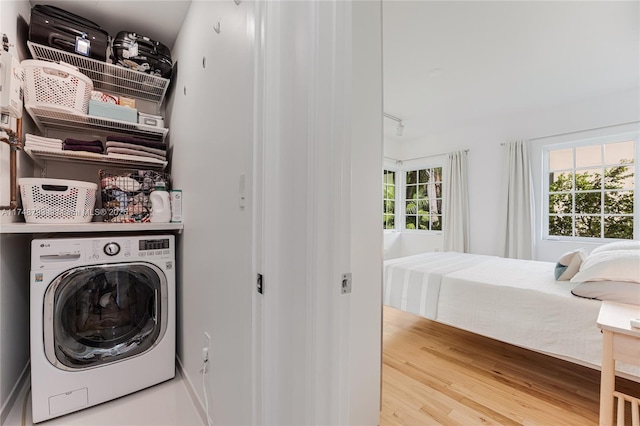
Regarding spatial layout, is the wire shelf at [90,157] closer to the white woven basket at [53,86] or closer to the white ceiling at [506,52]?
the white woven basket at [53,86]

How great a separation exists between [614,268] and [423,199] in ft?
11.4

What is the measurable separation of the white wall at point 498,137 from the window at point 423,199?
0.45 meters

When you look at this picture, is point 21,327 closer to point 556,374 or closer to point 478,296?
point 478,296

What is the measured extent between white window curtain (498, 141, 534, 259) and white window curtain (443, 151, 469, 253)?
0.49m

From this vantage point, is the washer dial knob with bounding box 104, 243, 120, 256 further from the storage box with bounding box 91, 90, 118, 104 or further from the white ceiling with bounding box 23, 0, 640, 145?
the white ceiling with bounding box 23, 0, 640, 145

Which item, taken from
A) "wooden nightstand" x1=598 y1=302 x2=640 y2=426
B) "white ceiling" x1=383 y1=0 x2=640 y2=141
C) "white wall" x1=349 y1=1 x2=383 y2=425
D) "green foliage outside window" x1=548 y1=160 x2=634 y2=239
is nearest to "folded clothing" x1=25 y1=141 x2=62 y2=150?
"white wall" x1=349 y1=1 x2=383 y2=425

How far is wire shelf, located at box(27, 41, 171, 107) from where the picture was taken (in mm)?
1617

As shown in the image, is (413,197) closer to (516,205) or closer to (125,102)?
(516,205)

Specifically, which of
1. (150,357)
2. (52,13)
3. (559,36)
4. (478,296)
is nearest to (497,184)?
(559,36)

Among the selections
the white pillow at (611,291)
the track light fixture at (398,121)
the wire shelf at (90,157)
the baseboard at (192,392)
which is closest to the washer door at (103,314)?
the baseboard at (192,392)

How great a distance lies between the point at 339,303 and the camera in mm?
663

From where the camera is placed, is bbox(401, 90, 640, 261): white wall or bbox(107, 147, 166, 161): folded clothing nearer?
bbox(107, 147, 166, 161): folded clothing

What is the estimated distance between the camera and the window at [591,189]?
310 centimetres

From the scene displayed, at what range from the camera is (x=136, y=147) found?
74.9 inches
